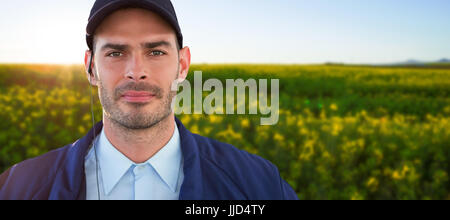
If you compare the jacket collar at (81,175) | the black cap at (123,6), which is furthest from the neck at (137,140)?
the black cap at (123,6)

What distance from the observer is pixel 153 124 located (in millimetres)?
1651

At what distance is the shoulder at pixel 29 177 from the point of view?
1632 millimetres

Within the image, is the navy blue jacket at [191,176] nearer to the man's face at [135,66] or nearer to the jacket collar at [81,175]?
the jacket collar at [81,175]

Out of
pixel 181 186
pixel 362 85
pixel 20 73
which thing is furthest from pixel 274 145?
pixel 20 73

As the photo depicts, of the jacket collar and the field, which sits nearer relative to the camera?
the jacket collar

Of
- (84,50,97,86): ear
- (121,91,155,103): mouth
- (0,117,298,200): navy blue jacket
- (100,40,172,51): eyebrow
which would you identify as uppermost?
(100,40,172,51): eyebrow

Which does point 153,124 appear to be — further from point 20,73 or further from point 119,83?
point 20,73

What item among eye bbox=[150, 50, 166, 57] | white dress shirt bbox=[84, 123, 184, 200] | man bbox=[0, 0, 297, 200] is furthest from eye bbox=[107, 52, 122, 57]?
white dress shirt bbox=[84, 123, 184, 200]

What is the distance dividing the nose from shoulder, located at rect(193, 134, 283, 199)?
45 centimetres

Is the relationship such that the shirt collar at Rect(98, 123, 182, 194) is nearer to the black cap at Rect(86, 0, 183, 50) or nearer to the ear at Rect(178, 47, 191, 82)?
the ear at Rect(178, 47, 191, 82)

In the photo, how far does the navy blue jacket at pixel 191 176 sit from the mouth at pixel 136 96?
291 mm

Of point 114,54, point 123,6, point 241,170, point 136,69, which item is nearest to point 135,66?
point 136,69

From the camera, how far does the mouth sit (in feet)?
5.24

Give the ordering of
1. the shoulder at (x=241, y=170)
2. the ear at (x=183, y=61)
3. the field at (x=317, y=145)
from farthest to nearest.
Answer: the field at (x=317, y=145), the ear at (x=183, y=61), the shoulder at (x=241, y=170)
